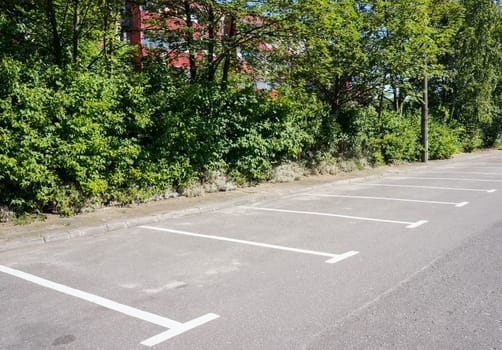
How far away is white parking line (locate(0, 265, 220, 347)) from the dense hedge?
3.28 metres

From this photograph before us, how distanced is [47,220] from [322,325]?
19.8ft

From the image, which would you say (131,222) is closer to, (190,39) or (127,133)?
(127,133)

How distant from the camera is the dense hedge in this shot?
316 inches

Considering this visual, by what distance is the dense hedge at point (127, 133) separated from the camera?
802cm

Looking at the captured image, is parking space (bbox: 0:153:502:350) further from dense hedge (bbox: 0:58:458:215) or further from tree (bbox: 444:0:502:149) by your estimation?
tree (bbox: 444:0:502:149)

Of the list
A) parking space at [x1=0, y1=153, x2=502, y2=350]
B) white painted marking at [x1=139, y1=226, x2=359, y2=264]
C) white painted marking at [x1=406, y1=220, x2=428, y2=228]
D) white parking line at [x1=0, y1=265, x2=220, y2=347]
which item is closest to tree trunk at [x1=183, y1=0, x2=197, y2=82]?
parking space at [x1=0, y1=153, x2=502, y2=350]

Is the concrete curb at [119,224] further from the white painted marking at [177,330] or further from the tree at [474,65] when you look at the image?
the tree at [474,65]

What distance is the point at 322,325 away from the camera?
4.00 metres

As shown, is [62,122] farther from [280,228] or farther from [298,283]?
[298,283]

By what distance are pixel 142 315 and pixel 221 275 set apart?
1356mm

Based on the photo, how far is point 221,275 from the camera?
548 centimetres

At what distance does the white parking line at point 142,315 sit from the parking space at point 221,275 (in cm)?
1

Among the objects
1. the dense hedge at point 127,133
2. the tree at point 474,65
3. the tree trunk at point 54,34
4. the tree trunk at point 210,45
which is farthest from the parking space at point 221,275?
the tree at point 474,65

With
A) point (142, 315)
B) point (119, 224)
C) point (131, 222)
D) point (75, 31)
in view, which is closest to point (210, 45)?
point (75, 31)
